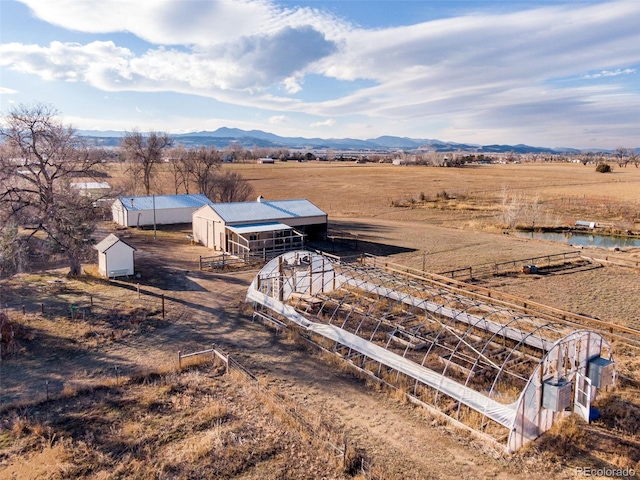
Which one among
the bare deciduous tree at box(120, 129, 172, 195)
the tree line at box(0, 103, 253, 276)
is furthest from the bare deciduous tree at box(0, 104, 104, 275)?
the bare deciduous tree at box(120, 129, 172, 195)

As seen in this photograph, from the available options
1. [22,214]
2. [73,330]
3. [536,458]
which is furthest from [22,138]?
[536,458]

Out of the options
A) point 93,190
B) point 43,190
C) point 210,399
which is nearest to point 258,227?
point 43,190

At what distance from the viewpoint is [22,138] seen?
25.0 metres

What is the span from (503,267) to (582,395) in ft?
63.8

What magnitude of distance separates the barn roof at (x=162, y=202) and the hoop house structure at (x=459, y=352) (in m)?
28.5

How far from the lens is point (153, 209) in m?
46.2

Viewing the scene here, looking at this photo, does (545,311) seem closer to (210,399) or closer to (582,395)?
(582,395)

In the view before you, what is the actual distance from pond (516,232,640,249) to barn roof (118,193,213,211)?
1357 inches

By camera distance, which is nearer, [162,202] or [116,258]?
[116,258]

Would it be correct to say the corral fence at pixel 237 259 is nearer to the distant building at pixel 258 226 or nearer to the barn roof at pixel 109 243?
the distant building at pixel 258 226

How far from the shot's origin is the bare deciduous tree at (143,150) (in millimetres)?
59719

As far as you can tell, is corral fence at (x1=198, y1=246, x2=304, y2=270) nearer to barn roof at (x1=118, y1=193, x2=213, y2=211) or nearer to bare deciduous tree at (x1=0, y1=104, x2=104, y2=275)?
bare deciduous tree at (x1=0, y1=104, x2=104, y2=275)

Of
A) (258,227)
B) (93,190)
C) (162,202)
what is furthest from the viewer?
(93,190)

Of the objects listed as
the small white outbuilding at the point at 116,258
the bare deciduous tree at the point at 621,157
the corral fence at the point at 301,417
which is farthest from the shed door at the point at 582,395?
the bare deciduous tree at the point at 621,157
